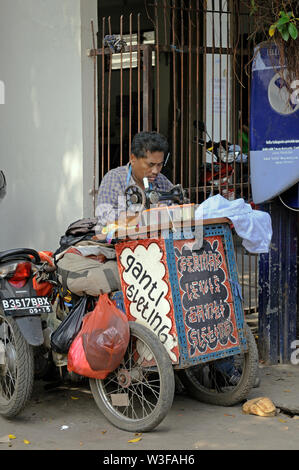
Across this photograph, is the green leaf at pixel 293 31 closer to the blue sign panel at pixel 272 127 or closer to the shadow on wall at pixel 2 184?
the blue sign panel at pixel 272 127

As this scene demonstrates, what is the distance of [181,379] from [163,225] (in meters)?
1.27

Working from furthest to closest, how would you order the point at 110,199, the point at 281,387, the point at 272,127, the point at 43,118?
the point at 43,118 < the point at 272,127 < the point at 281,387 < the point at 110,199

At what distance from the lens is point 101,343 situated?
13.7 feet

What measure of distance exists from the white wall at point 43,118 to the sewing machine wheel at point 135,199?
1.52 metres

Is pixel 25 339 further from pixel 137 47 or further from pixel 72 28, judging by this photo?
pixel 72 28

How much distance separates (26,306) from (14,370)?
0.40m

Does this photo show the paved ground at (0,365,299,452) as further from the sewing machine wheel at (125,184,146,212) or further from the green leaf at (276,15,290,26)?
the green leaf at (276,15,290,26)

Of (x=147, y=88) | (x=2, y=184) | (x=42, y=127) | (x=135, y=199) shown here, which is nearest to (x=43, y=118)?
(x=42, y=127)

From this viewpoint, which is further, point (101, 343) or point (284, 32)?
point (284, 32)

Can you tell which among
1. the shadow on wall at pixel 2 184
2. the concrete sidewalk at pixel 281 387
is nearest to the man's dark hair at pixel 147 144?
the concrete sidewalk at pixel 281 387

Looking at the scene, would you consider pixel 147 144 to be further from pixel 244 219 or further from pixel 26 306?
pixel 26 306

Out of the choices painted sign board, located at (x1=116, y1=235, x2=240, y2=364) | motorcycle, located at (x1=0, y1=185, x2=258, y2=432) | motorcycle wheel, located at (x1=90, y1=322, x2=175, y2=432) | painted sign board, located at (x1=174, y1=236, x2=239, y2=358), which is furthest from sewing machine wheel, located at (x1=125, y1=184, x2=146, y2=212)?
motorcycle wheel, located at (x1=90, y1=322, x2=175, y2=432)
